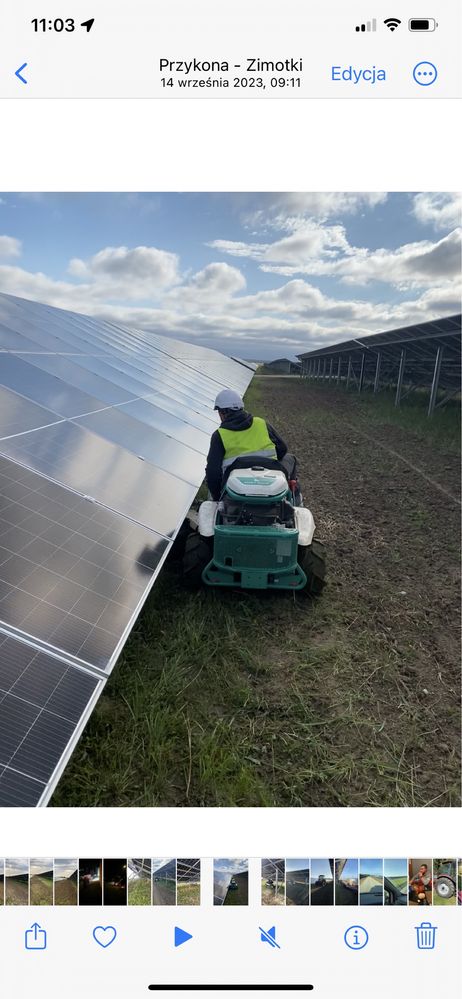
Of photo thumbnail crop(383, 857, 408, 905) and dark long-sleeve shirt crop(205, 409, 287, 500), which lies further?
dark long-sleeve shirt crop(205, 409, 287, 500)

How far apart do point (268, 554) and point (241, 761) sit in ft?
6.61

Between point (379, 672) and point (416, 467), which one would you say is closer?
point (379, 672)

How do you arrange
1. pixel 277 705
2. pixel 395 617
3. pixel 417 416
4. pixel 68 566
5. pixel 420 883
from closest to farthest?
pixel 420 883 < pixel 68 566 < pixel 277 705 < pixel 395 617 < pixel 417 416

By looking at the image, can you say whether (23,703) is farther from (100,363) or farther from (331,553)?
(100,363)

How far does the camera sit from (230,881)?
1.93 m

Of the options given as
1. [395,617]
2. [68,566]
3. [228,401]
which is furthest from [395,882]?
[228,401]

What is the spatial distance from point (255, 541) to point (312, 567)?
32.5 inches

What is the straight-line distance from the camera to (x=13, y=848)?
1.97 m

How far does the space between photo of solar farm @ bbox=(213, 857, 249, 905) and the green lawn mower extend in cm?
311

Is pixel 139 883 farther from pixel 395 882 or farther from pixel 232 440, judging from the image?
pixel 232 440

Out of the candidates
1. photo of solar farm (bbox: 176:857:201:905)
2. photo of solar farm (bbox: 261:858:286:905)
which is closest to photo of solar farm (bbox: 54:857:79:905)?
photo of solar farm (bbox: 176:857:201:905)

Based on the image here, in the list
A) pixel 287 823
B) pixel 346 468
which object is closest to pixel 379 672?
pixel 287 823

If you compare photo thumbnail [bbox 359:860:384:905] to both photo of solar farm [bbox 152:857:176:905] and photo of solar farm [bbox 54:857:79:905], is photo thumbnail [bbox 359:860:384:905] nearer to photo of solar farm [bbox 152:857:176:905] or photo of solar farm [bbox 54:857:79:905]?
photo of solar farm [bbox 152:857:176:905]
